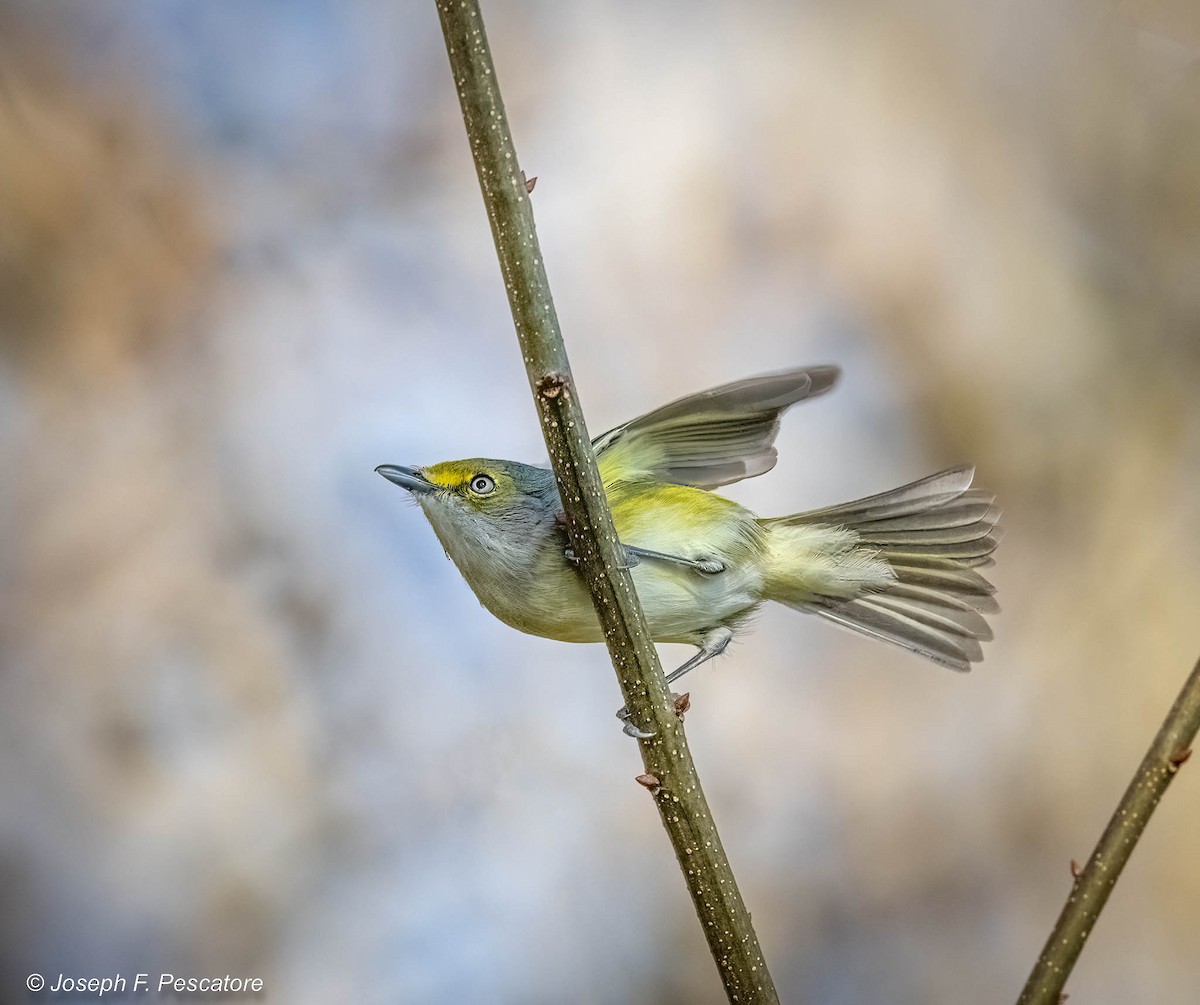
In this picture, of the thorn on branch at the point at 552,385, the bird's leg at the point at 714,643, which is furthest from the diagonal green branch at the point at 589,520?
the bird's leg at the point at 714,643

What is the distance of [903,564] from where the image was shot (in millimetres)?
2223

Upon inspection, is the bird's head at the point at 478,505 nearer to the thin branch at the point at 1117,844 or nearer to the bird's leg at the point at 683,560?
the bird's leg at the point at 683,560

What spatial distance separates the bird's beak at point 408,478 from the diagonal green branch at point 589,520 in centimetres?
58

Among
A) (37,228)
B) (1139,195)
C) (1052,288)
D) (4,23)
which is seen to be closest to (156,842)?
(37,228)

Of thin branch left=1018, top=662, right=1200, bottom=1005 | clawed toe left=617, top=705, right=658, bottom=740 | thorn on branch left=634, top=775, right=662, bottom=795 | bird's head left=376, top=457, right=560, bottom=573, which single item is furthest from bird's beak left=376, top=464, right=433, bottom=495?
thin branch left=1018, top=662, right=1200, bottom=1005

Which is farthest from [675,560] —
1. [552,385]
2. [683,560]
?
[552,385]

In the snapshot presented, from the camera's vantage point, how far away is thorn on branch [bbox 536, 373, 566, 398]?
47.9 inches

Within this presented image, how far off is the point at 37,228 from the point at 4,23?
0.46 m

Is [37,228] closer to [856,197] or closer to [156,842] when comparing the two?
[156,842]

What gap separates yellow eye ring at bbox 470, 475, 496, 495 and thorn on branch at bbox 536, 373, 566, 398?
0.65 m

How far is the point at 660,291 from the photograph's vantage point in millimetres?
2752

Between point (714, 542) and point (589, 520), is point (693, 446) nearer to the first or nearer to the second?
point (714, 542)

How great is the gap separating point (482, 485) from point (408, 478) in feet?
0.41

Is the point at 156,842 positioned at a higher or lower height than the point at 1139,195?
lower
